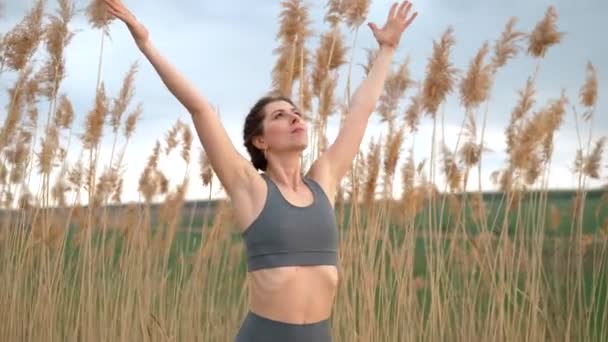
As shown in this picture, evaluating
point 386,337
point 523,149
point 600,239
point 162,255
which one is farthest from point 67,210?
point 600,239

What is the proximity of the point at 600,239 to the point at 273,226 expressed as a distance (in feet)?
7.30

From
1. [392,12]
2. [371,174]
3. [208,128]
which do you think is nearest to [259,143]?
[208,128]

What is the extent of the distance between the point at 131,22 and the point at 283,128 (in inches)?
16.5

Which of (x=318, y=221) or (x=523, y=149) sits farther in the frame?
(x=523, y=149)

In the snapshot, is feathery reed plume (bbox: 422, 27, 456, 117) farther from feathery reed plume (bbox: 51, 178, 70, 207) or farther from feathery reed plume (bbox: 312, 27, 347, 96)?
feathery reed plume (bbox: 51, 178, 70, 207)

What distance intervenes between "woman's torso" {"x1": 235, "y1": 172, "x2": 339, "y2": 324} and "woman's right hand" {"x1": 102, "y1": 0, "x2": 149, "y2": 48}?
424mm

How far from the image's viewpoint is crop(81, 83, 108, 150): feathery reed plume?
391cm

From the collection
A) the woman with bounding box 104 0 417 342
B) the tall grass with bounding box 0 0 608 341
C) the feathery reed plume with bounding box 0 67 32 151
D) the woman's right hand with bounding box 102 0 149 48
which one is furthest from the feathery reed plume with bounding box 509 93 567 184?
the feathery reed plume with bounding box 0 67 32 151

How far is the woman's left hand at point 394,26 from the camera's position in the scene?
95.8 inches

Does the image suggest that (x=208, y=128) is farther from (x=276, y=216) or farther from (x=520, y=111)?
(x=520, y=111)

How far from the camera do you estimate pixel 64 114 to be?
13.8ft

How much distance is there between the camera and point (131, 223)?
392 centimetres

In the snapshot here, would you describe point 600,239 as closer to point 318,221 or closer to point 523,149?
point 523,149

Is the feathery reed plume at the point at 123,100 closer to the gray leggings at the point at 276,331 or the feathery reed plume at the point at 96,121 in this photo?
the feathery reed plume at the point at 96,121
